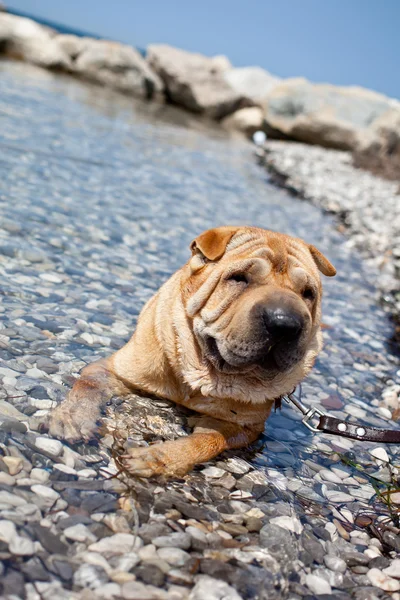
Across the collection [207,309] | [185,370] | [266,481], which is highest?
[207,309]

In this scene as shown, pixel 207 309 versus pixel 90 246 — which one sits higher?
pixel 207 309

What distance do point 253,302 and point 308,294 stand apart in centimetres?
63

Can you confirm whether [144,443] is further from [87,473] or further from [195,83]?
[195,83]

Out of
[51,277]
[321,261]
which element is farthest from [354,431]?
[51,277]

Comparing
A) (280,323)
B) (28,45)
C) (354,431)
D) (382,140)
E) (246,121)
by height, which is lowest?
(354,431)

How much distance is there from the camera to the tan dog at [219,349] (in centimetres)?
374

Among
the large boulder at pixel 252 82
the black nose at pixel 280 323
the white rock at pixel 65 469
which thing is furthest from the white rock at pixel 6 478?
the large boulder at pixel 252 82

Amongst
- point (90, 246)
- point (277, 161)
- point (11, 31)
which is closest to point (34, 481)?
point (90, 246)

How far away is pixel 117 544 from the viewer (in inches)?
121

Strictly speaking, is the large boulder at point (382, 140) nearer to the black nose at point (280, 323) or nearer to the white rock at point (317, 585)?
the black nose at point (280, 323)

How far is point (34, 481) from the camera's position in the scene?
337 cm

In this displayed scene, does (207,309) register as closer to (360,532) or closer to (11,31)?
(360,532)

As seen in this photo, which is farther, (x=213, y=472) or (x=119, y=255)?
(x=119, y=255)

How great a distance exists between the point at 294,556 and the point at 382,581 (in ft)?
1.59
